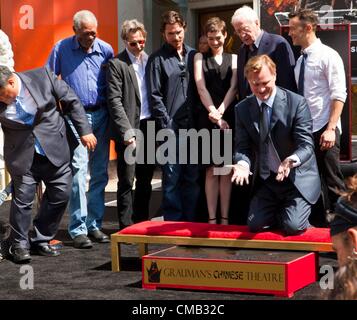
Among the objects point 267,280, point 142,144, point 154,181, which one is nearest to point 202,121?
point 142,144

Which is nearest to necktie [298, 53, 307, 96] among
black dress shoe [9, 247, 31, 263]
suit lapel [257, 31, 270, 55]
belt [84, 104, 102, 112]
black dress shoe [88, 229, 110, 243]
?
suit lapel [257, 31, 270, 55]

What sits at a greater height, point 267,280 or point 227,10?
point 227,10

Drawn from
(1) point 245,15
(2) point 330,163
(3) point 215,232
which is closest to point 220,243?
(3) point 215,232

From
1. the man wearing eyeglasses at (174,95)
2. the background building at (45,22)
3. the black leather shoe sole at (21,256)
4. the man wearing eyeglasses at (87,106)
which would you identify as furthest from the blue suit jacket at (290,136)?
the background building at (45,22)

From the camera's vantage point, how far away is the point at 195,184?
6.47 m

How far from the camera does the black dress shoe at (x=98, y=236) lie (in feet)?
21.1

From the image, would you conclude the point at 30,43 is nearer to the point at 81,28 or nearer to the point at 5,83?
the point at 81,28

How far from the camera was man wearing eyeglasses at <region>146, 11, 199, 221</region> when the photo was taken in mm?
6348

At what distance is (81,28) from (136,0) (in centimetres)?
494

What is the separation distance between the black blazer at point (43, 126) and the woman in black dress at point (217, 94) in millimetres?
851

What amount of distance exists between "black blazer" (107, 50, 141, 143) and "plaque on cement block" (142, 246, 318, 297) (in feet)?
4.71

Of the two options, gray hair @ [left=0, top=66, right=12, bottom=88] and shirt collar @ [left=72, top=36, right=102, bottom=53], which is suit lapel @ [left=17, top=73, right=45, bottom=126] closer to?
gray hair @ [left=0, top=66, right=12, bottom=88]

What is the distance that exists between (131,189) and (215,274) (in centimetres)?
180
